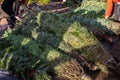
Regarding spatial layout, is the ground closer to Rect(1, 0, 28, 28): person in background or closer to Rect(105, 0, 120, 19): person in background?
Rect(1, 0, 28, 28): person in background

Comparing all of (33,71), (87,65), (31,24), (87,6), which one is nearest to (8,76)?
(33,71)

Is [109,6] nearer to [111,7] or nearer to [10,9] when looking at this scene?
[111,7]

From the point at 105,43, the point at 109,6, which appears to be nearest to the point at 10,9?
the point at 109,6

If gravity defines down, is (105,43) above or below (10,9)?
below

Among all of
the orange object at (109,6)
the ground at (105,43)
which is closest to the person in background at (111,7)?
the orange object at (109,6)

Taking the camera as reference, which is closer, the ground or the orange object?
the ground

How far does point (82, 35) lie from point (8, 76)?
1555 millimetres

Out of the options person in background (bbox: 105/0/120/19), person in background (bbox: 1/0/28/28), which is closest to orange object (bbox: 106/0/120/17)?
person in background (bbox: 105/0/120/19)

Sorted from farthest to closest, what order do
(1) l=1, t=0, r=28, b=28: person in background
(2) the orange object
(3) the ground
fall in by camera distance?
(1) l=1, t=0, r=28, b=28: person in background, (2) the orange object, (3) the ground

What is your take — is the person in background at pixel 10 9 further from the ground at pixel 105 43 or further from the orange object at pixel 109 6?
the orange object at pixel 109 6

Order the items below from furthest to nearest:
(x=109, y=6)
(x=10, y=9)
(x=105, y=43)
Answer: (x=10, y=9)
(x=109, y=6)
(x=105, y=43)

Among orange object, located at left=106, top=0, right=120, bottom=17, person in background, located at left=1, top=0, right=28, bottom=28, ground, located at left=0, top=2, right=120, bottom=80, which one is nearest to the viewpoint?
ground, located at left=0, top=2, right=120, bottom=80

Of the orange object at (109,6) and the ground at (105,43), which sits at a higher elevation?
the orange object at (109,6)

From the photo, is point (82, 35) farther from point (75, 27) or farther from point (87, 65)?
point (87, 65)
